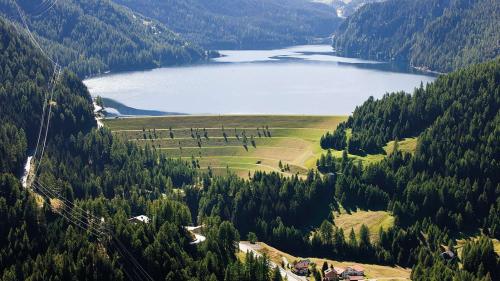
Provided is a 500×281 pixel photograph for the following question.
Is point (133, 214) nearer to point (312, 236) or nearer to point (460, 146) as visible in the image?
point (312, 236)

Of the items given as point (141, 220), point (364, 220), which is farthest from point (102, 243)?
point (364, 220)

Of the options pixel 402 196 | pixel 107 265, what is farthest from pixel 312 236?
pixel 107 265

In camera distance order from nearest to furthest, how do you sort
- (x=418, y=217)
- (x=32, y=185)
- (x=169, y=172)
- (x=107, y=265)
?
1. (x=107, y=265)
2. (x=32, y=185)
3. (x=418, y=217)
4. (x=169, y=172)

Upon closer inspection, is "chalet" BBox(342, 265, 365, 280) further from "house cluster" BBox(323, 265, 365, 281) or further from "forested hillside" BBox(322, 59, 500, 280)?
"forested hillside" BBox(322, 59, 500, 280)

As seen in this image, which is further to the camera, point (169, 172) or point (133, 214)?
point (169, 172)

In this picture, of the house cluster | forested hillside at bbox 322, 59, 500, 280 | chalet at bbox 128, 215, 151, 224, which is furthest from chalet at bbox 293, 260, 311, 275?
chalet at bbox 128, 215, 151, 224

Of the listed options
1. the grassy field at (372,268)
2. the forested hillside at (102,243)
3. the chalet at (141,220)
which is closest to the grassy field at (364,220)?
the grassy field at (372,268)

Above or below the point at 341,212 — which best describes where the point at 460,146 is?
above
